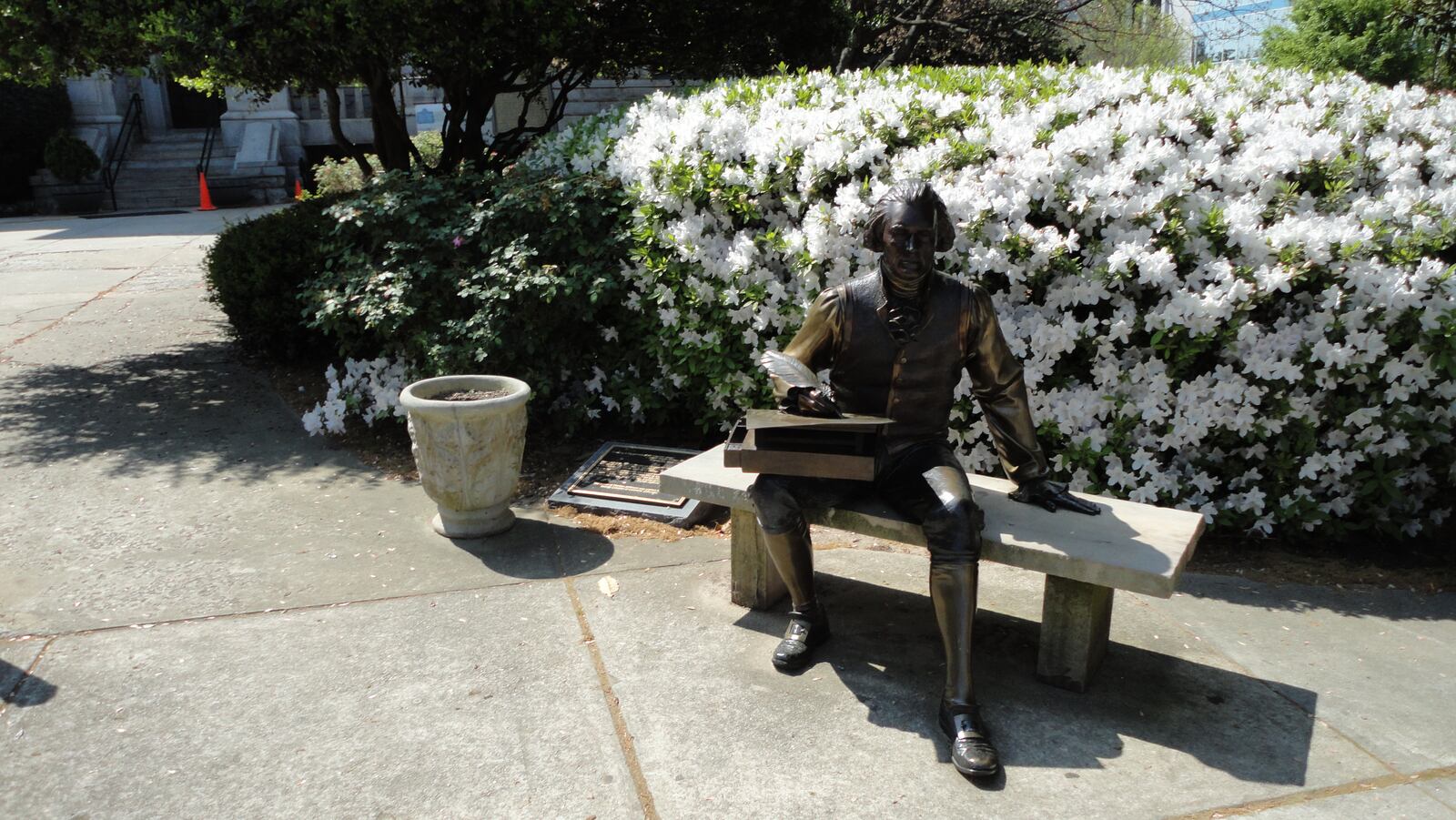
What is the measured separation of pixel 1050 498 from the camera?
384cm

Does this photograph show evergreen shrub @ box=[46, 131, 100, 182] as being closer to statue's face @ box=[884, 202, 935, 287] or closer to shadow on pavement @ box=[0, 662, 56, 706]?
shadow on pavement @ box=[0, 662, 56, 706]

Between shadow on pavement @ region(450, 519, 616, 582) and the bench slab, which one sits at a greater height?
the bench slab

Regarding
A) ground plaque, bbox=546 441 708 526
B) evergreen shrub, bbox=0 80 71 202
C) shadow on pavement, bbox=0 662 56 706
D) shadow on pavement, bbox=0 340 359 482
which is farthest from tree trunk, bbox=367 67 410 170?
evergreen shrub, bbox=0 80 71 202

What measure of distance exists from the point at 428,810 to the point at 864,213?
3.38 metres

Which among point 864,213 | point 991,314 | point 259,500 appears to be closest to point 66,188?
point 259,500

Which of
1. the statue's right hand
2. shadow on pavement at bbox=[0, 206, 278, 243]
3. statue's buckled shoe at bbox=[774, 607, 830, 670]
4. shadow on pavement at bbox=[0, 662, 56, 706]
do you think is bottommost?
shadow on pavement at bbox=[0, 662, 56, 706]

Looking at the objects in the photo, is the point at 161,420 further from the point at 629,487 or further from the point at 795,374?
the point at 795,374

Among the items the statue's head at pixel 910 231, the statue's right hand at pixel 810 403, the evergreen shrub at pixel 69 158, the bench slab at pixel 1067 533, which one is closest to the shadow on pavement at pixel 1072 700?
the bench slab at pixel 1067 533

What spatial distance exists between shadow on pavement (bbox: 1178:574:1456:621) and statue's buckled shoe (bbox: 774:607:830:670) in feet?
5.72

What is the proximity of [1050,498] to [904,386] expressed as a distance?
2.27ft

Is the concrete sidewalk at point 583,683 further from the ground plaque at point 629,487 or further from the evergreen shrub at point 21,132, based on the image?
the evergreen shrub at point 21,132

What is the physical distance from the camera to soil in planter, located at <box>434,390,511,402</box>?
5.01 metres

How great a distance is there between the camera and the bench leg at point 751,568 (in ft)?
13.8

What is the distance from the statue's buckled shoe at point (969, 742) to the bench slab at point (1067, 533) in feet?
1.70
